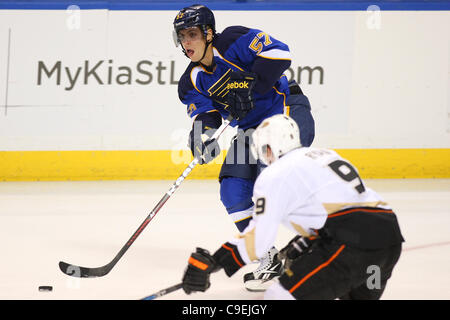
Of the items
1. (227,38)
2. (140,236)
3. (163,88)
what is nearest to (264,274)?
(227,38)

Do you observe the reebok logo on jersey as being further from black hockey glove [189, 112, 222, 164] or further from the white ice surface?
the white ice surface

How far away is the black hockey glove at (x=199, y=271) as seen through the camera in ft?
8.61

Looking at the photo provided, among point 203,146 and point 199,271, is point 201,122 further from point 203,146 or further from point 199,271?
point 199,271

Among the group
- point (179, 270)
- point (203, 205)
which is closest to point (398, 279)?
point (179, 270)

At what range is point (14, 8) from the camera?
20.0 feet

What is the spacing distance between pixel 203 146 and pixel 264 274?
62 cm

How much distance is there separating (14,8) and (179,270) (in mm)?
3102

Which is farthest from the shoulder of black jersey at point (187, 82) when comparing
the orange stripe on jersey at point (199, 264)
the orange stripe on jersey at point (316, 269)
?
the orange stripe on jersey at point (316, 269)

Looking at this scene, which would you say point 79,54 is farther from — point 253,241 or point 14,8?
point 253,241

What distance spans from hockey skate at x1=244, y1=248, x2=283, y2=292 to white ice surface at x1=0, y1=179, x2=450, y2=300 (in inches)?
1.7

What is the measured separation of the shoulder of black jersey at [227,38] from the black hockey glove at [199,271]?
4.11 ft

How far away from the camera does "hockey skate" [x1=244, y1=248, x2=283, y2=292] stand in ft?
11.5

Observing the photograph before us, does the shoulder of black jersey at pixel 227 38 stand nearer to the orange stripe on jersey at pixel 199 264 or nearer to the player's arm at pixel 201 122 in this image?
the player's arm at pixel 201 122

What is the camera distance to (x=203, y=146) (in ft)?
11.9
